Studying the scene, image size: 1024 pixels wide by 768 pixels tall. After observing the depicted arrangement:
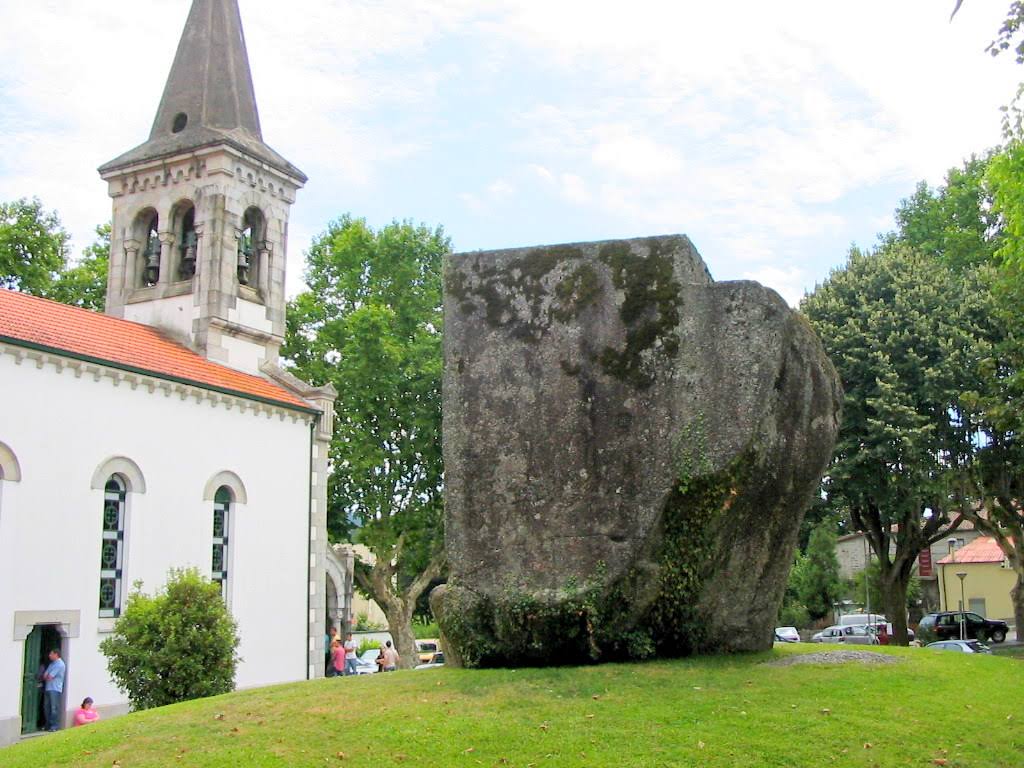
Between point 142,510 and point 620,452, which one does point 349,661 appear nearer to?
point 142,510

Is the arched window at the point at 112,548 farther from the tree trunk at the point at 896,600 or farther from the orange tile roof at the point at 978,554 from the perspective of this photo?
the orange tile roof at the point at 978,554

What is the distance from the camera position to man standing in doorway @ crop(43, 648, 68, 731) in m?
18.8

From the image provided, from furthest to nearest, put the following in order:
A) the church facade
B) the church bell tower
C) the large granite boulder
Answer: the church bell tower < the church facade < the large granite boulder

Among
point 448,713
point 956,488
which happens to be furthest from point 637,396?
point 956,488

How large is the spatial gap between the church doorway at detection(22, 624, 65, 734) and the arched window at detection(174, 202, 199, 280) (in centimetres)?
1176

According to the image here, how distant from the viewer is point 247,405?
80.2 feet

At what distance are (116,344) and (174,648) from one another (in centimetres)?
924

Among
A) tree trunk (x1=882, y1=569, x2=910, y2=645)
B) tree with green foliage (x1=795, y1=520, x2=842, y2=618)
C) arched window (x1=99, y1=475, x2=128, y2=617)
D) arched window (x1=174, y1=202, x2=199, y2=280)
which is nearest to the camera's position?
arched window (x1=99, y1=475, x2=128, y2=617)

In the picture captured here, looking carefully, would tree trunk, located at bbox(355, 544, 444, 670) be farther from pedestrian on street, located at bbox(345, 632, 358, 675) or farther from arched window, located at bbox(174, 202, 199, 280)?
arched window, located at bbox(174, 202, 199, 280)

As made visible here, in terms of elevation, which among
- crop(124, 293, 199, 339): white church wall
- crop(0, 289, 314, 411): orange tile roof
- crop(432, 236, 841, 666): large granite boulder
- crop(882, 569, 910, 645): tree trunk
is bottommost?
crop(882, 569, 910, 645): tree trunk

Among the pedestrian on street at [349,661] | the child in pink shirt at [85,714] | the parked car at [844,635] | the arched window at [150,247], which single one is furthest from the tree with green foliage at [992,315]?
the arched window at [150,247]

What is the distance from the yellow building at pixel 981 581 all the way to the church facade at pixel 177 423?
118ft

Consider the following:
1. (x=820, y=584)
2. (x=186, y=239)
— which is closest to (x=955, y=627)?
(x=820, y=584)

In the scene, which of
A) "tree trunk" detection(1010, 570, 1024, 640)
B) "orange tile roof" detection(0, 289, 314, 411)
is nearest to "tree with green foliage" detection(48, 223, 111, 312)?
"orange tile roof" detection(0, 289, 314, 411)
